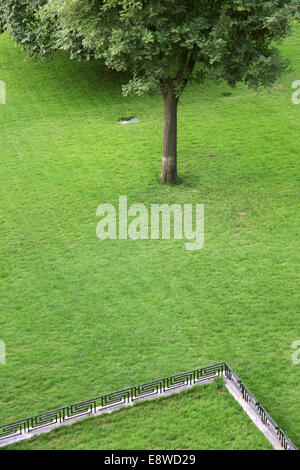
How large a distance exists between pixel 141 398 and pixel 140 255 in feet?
25.5

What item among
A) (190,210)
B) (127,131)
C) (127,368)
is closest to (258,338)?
(127,368)

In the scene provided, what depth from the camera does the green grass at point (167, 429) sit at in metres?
14.7

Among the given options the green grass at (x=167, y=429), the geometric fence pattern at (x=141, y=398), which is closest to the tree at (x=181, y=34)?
the geometric fence pattern at (x=141, y=398)

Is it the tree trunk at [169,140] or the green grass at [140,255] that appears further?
the tree trunk at [169,140]

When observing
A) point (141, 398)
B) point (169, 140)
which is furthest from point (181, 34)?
point (141, 398)

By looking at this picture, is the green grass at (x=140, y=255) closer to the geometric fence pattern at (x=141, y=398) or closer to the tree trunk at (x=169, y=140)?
the geometric fence pattern at (x=141, y=398)

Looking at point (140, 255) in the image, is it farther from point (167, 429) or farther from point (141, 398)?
point (167, 429)

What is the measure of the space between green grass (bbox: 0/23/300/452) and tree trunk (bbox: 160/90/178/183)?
→ 73 centimetres

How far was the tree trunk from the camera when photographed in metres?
26.5

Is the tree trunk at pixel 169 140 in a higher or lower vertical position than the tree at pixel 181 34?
lower

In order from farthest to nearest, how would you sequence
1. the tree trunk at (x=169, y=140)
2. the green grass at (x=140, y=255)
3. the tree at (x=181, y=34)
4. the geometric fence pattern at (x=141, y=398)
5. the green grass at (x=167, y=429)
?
1. the tree trunk at (x=169, y=140)
2. the tree at (x=181, y=34)
3. the green grass at (x=140, y=255)
4. the geometric fence pattern at (x=141, y=398)
5. the green grass at (x=167, y=429)

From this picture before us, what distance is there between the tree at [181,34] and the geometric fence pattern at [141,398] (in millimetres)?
12153

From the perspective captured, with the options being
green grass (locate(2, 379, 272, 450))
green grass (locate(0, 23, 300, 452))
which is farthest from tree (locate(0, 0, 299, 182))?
green grass (locate(2, 379, 272, 450))

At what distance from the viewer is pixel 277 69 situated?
24062 mm
